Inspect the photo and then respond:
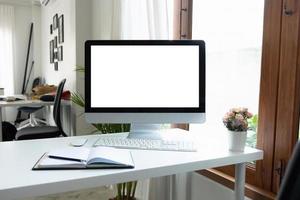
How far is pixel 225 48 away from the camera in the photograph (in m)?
1.67

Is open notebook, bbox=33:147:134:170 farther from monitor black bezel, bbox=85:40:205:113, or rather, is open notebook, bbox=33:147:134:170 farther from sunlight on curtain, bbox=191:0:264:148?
sunlight on curtain, bbox=191:0:264:148

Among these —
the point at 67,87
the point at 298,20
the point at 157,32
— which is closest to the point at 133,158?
the point at 298,20

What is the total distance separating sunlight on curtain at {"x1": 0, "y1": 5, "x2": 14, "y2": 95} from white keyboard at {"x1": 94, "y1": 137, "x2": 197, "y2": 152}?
5.31 m

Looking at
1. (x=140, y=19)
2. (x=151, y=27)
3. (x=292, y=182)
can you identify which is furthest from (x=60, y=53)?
(x=292, y=182)

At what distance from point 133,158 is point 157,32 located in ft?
3.24

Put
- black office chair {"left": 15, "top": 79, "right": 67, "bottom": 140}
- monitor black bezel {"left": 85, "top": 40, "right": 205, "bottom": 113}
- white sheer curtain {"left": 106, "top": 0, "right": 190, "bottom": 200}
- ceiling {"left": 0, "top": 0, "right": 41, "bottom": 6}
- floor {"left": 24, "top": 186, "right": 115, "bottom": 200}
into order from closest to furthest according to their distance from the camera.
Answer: monitor black bezel {"left": 85, "top": 40, "right": 205, "bottom": 113} → white sheer curtain {"left": 106, "top": 0, "right": 190, "bottom": 200} → floor {"left": 24, "top": 186, "right": 115, "bottom": 200} → black office chair {"left": 15, "top": 79, "right": 67, "bottom": 140} → ceiling {"left": 0, "top": 0, "right": 41, "bottom": 6}

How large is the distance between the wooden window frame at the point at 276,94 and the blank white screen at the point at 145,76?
0.32 metres

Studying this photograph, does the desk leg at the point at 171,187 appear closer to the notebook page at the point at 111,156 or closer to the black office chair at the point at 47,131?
the notebook page at the point at 111,156

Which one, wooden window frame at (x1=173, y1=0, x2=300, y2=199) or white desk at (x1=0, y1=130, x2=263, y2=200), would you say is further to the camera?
wooden window frame at (x1=173, y1=0, x2=300, y2=199)

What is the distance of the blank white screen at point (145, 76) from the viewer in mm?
1433

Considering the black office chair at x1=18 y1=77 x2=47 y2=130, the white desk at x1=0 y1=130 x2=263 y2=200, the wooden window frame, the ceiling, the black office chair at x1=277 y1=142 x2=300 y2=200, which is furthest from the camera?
the ceiling

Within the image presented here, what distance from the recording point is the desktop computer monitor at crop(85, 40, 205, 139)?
1430 mm

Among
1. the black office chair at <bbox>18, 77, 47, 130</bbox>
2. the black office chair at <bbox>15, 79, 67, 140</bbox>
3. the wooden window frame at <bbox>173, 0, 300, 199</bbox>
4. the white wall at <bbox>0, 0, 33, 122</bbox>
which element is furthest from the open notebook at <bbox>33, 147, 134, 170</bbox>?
the white wall at <bbox>0, 0, 33, 122</bbox>

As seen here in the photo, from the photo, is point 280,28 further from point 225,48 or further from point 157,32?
point 157,32
